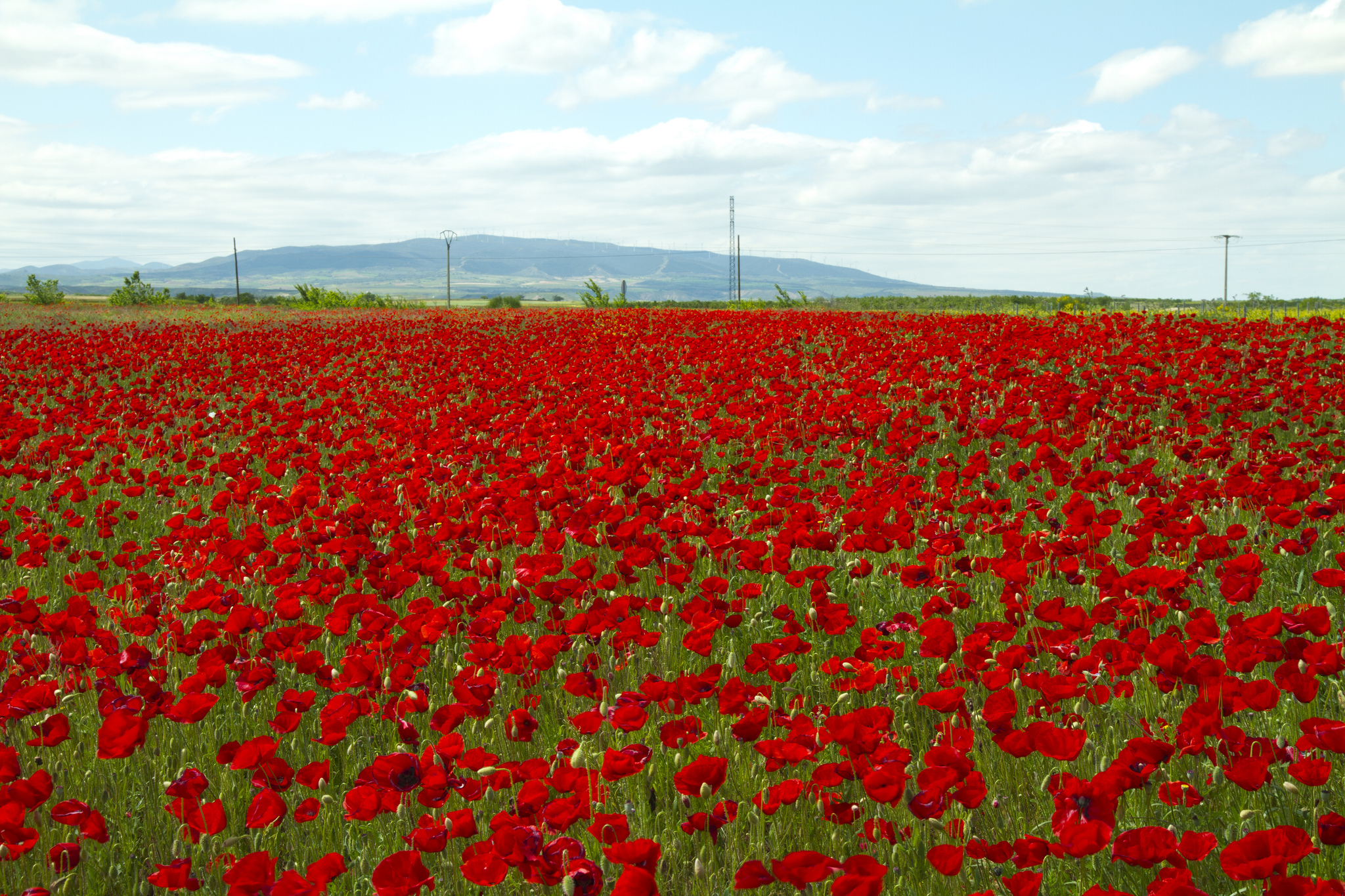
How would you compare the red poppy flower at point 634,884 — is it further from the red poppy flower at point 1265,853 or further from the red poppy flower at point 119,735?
the red poppy flower at point 119,735

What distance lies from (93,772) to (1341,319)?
59.9ft

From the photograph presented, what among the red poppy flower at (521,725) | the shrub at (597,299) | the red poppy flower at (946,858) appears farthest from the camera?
the shrub at (597,299)

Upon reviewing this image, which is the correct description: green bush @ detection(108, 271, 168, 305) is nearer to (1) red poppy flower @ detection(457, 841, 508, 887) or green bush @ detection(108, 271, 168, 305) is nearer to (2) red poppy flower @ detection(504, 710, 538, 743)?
(2) red poppy flower @ detection(504, 710, 538, 743)

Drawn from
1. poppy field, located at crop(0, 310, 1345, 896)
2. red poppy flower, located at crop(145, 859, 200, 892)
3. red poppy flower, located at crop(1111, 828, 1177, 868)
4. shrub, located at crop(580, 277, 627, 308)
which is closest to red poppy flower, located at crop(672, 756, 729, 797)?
poppy field, located at crop(0, 310, 1345, 896)

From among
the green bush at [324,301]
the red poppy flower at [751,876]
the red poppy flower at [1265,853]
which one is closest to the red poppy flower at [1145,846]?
the red poppy flower at [1265,853]

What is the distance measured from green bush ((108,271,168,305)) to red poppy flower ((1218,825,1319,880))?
59.9m

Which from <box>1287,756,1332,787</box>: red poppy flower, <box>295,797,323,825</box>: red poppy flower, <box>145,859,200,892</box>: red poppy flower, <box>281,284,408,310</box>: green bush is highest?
<box>281,284,408,310</box>: green bush

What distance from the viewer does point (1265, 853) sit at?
1716 mm

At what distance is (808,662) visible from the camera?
382cm

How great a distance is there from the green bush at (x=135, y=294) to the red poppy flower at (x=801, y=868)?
59462 mm

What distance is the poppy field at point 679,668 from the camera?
2.19 m

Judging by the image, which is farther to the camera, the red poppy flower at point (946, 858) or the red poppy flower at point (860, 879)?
the red poppy flower at point (946, 858)

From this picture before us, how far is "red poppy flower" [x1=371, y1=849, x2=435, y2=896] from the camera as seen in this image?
1.80 meters

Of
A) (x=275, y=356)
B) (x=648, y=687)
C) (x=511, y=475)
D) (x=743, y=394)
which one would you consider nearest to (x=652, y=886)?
(x=648, y=687)
